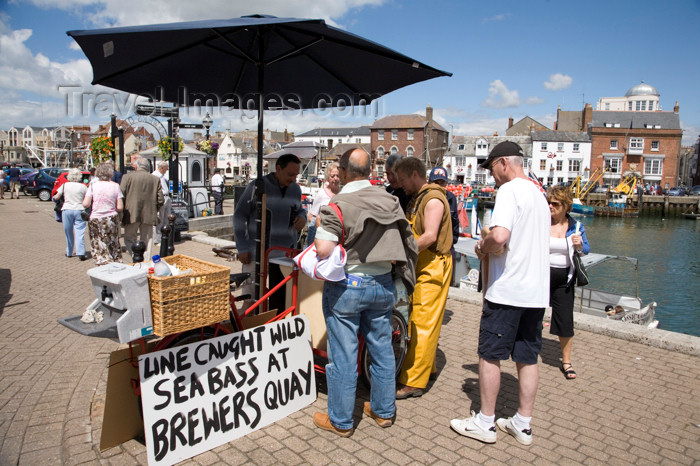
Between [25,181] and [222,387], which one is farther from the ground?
[25,181]

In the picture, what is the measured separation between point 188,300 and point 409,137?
286ft

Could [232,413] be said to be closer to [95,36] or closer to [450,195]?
[95,36]

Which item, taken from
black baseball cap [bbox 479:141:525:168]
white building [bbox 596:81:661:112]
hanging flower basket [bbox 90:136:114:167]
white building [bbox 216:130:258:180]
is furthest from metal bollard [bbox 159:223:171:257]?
white building [bbox 596:81:661:112]

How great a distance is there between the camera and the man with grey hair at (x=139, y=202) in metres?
7.88

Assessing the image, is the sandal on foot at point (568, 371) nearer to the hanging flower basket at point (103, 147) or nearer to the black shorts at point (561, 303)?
the black shorts at point (561, 303)

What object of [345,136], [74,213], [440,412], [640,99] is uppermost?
[640,99]

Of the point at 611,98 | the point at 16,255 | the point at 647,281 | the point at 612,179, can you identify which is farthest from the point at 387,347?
the point at 611,98

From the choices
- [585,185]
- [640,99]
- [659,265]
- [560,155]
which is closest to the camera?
[659,265]

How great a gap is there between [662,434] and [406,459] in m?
2.02

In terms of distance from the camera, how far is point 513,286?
3.27m

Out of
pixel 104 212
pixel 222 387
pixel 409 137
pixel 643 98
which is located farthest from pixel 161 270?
pixel 643 98

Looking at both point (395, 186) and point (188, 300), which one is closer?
point (188, 300)

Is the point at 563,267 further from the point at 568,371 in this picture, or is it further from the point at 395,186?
the point at 395,186

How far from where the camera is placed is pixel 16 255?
33.2ft
